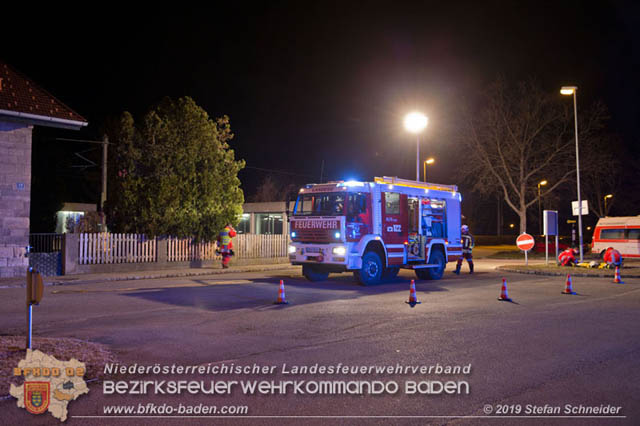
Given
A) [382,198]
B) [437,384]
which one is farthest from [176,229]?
[437,384]

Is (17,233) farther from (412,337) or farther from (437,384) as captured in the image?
(437,384)

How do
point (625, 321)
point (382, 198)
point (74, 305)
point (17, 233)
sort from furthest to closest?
point (17, 233) → point (382, 198) → point (74, 305) → point (625, 321)

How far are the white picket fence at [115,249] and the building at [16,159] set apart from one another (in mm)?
2201

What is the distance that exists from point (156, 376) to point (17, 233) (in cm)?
1450

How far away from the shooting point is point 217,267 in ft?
76.9

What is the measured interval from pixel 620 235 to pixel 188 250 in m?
22.3

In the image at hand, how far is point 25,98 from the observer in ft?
58.6

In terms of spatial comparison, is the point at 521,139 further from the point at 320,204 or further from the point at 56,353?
the point at 56,353

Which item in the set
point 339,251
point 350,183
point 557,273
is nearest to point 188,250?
point 339,251

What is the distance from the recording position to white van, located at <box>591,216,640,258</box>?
27.1 m

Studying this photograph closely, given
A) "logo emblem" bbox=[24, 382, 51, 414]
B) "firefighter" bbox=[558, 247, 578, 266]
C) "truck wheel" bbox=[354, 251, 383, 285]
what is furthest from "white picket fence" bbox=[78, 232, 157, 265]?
"firefighter" bbox=[558, 247, 578, 266]

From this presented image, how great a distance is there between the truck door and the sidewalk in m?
8.26

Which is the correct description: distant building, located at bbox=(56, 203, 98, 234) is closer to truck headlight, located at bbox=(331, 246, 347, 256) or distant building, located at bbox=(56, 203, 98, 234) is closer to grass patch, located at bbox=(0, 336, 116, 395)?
truck headlight, located at bbox=(331, 246, 347, 256)

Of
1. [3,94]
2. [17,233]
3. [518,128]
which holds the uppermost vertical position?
[518,128]
